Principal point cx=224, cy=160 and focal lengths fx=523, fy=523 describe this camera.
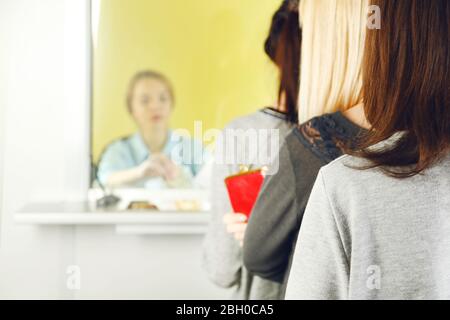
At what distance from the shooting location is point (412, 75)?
735mm

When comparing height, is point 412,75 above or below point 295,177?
above

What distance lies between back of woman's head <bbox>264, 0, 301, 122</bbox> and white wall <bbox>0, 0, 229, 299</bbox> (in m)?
0.33

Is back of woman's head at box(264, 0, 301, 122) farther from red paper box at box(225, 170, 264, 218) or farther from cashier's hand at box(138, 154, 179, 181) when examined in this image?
cashier's hand at box(138, 154, 179, 181)

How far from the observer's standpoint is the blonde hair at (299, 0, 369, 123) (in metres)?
0.81

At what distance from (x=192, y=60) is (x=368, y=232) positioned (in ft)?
1.40

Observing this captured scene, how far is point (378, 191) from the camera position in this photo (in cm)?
66

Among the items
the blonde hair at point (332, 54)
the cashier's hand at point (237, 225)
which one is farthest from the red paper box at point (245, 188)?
the blonde hair at point (332, 54)

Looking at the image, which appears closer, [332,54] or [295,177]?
[295,177]

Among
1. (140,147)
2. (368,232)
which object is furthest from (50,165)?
(368,232)

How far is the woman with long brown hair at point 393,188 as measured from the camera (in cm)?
66

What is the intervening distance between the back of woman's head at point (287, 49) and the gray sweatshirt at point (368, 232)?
251 mm

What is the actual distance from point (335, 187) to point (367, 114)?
14cm

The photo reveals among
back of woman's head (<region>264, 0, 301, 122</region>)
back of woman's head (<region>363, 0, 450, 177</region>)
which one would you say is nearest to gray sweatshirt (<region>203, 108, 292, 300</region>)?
back of woman's head (<region>264, 0, 301, 122</region>)

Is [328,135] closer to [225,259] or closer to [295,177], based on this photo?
[295,177]
